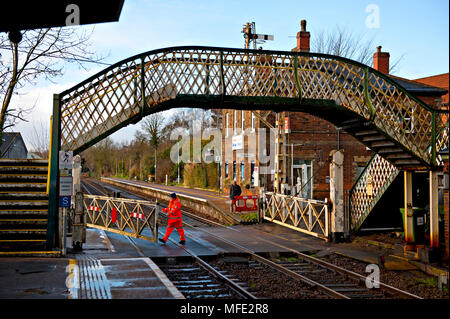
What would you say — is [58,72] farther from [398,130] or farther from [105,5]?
[398,130]

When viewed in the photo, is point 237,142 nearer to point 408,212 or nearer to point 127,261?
point 408,212

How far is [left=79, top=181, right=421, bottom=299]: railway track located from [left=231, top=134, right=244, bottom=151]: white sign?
1891 cm

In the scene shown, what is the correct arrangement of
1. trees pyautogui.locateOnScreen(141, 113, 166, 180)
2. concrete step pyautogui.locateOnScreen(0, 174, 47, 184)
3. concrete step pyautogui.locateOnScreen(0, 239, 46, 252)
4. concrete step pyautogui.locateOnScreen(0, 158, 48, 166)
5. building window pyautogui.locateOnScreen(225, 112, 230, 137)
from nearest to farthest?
concrete step pyautogui.locateOnScreen(0, 239, 46, 252), concrete step pyautogui.locateOnScreen(0, 174, 47, 184), concrete step pyautogui.locateOnScreen(0, 158, 48, 166), building window pyautogui.locateOnScreen(225, 112, 230, 137), trees pyautogui.locateOnScreen(141, 113, 166, 180)

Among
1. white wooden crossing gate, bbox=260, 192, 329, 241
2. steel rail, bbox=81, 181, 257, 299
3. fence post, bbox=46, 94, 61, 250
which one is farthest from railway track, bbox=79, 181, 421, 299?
white wooden crossing gate, bbox=260, 192, 329, 241

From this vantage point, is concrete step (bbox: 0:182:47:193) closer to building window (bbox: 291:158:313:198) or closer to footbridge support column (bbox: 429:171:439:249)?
footbridge support column (bbox: 429:171:439:249)

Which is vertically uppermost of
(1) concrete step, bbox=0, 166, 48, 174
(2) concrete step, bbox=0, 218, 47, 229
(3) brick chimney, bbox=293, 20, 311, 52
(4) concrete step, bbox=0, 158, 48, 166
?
(3) brick chimney, bbox=293, 20, 311, 52

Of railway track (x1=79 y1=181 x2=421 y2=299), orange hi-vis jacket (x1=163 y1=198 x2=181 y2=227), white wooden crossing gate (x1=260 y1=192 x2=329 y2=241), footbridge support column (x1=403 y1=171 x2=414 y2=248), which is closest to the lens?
railway track (x1=79 y1=181 x2=421 y2=299)

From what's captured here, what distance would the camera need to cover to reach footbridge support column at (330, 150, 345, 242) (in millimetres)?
15320

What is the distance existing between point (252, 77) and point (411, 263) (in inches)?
248

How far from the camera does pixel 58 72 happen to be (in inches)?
676

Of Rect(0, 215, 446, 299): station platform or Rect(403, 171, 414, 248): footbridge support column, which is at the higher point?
Rect(403, 171, 414, 248): footbridge support column

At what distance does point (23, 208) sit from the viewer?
12.3 m

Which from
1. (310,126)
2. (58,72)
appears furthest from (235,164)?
(58,72)

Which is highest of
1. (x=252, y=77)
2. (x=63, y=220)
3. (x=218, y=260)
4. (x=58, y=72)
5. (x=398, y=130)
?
(x=58, y=72)
